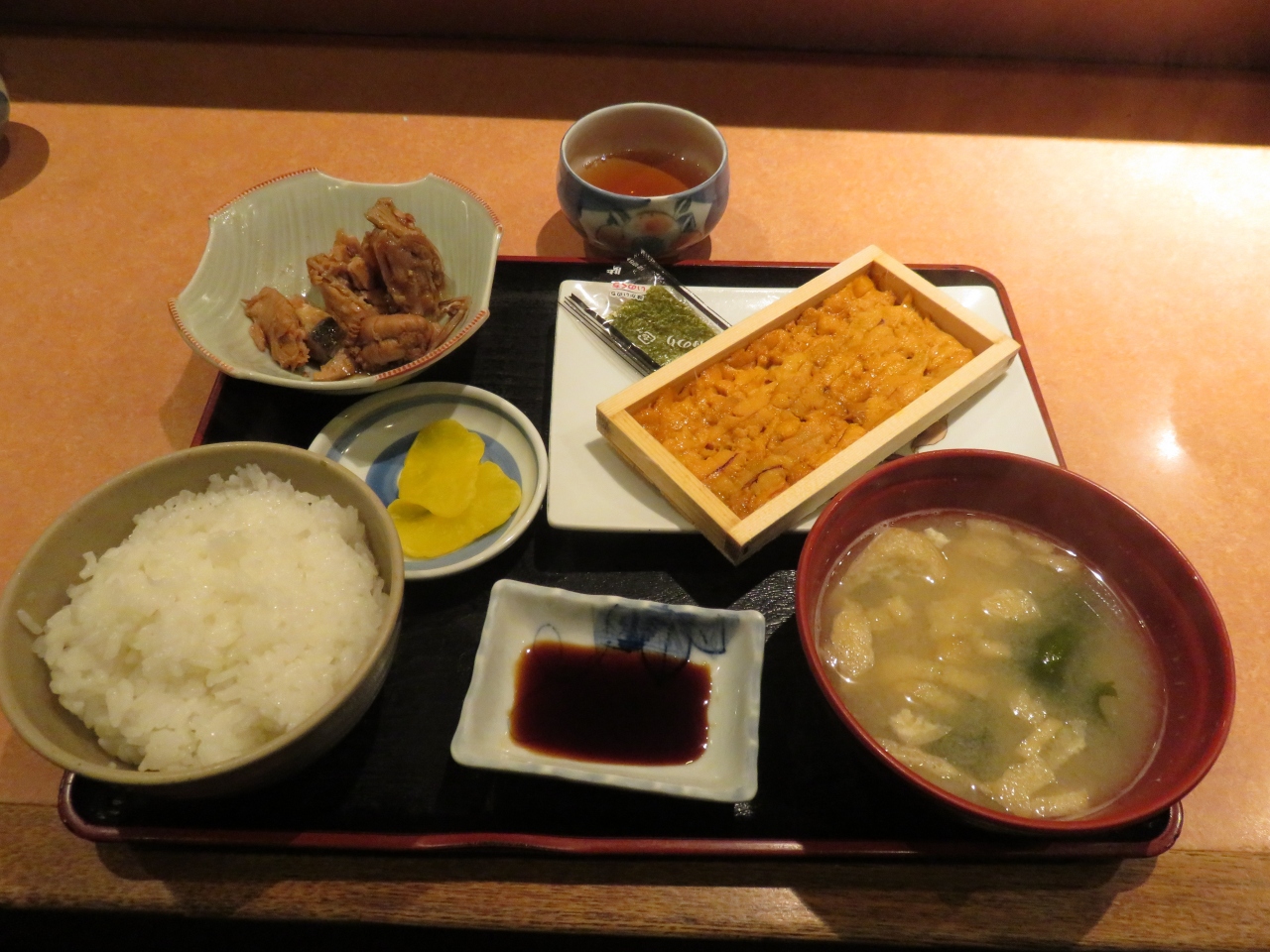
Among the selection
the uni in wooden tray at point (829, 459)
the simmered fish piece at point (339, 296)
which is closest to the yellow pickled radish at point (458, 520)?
the uni in wooden tray at point (829, 459)

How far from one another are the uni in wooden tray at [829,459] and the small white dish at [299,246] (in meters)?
0.48

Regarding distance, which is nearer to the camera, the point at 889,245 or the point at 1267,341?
the point at 1267,341

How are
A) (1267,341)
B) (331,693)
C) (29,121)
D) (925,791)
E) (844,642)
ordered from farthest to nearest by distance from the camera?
(29,121) → (1267,341) → (844,642) → (331,693) → (925,791)

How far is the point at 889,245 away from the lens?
2369mm

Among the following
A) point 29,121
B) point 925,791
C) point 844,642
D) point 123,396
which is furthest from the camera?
point 29,121

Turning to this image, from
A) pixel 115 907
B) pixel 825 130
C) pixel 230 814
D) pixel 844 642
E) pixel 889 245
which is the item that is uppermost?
pixel 825 130

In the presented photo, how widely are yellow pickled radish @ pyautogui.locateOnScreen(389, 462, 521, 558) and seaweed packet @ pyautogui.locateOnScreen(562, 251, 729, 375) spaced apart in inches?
19.0

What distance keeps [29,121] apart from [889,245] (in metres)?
3.01

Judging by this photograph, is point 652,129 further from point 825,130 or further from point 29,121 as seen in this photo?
point 29,121

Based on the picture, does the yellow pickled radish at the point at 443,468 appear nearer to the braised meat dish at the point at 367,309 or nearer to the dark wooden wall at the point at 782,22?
the braised meat dish at the point at 367,309

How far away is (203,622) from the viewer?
1244mm

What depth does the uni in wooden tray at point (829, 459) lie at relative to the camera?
1513 mm

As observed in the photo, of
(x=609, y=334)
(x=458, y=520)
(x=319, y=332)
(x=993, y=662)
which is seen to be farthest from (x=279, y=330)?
(x=993, y=662)

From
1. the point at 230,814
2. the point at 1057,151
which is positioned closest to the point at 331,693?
the point at 230,814
